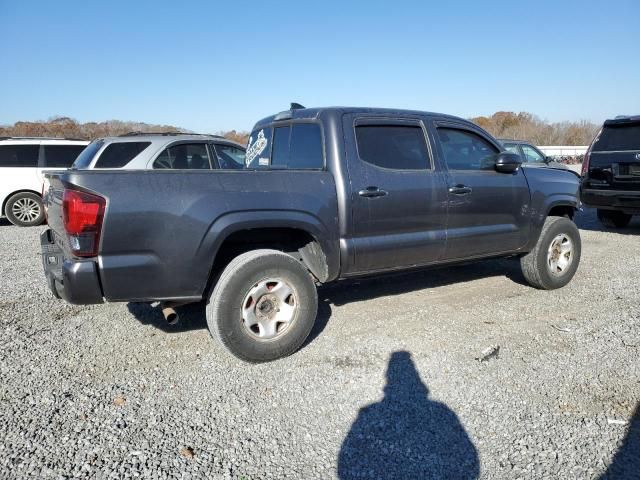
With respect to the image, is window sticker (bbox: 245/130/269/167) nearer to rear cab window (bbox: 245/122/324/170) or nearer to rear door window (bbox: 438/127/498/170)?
rear cab window (bbox: 245/122/324/170)

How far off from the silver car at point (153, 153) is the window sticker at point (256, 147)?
2.15 m

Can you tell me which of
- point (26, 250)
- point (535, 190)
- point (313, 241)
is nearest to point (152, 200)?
point (313, 241)

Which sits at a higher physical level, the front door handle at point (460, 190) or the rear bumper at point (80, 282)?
the front door handle at point (460, 190)

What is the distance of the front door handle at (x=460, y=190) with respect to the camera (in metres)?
4.29

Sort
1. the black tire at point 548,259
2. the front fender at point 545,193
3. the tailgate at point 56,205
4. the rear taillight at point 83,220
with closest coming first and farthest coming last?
the rear taillight at point 83,220 → the tailgate at point 56,205 → the front fender at point 545,193 → the black tire at point 548,259

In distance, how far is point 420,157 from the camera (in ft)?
13.9

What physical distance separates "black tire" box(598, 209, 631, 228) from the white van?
38.3ft

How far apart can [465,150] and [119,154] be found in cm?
552

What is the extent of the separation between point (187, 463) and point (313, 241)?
190cm

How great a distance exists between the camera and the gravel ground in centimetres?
238

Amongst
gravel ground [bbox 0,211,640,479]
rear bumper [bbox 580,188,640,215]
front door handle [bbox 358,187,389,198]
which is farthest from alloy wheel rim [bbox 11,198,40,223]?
rear bumper [bbox 580,188,640,215]

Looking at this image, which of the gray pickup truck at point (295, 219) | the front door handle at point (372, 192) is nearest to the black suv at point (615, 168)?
the gray pickup truck at point (295, 219)

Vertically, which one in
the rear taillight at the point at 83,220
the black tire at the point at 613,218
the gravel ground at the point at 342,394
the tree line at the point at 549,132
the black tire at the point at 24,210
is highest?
the tree line at the point at 549,132

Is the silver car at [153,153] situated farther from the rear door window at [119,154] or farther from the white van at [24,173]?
the white van at [24,173]
